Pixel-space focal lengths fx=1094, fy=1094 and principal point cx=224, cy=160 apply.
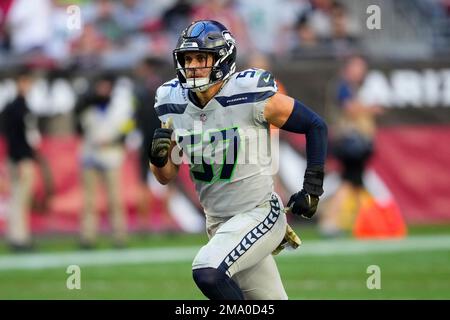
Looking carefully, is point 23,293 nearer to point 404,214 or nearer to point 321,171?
point 321,171

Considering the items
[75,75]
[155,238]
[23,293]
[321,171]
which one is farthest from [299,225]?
[321,171]

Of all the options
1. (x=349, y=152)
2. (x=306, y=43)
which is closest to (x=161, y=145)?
(x=349, y=152)

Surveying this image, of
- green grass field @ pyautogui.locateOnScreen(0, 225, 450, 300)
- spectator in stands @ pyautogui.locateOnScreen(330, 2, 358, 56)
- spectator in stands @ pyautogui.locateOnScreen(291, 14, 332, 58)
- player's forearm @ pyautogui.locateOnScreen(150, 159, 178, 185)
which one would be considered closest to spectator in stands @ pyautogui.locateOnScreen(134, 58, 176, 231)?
green grass field @ pyautogui.locateOnScreen(0, 225, 450, 300)

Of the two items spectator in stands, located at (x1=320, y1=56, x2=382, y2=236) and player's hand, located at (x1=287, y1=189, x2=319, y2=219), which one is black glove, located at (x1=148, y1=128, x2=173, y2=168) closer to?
player's hand, located at (x1=287, y1=189, x2=319, y2=219)

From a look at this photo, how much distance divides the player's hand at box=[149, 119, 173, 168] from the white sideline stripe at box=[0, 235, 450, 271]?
217 inches

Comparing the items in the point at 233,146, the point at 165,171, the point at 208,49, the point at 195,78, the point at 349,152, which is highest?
the point at 208,49

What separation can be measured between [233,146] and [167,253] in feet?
21.3

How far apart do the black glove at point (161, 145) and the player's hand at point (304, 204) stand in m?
0.80

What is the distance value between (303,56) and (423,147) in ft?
7.01

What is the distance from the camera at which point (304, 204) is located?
20.5ft

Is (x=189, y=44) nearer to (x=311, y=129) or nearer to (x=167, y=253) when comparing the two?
(x=311, y=129)

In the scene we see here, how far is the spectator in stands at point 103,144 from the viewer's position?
13.7 meters

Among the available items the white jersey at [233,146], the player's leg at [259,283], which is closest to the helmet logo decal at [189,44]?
the white jersey at [233,146]

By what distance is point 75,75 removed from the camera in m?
14.9
